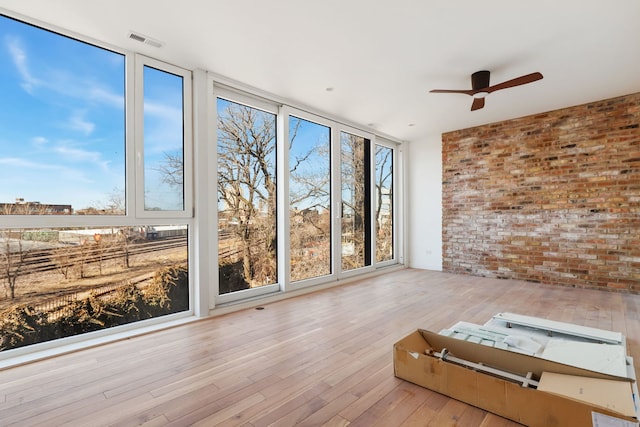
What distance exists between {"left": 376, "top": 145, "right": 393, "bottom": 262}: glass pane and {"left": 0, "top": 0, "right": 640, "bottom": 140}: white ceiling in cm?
212

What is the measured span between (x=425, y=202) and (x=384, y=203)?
2.80 ft

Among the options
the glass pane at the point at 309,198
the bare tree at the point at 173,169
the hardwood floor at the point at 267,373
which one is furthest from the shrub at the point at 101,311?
the glass pane at the point at 309,198

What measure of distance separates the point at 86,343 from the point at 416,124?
17.2 ft

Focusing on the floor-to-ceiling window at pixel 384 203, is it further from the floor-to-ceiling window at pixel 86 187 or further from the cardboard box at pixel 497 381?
the cardboard box at pixel 497 381

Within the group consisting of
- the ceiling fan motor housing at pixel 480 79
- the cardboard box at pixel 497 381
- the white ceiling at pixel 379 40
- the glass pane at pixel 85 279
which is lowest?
the cardboard box at pixel 497 381

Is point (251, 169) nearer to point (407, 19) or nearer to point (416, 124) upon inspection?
point (407, 19)

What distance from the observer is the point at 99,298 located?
290 cm

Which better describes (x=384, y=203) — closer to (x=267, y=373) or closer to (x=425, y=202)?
(x=425, y=202)

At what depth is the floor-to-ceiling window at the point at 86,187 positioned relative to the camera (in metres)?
2.48

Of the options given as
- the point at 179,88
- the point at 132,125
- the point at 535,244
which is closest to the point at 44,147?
the point at 132,125

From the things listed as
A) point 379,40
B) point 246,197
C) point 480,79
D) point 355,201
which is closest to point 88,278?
point 246,197

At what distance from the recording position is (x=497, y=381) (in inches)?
66.2

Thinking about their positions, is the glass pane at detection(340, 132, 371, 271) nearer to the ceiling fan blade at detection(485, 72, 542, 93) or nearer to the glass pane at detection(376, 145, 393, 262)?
the glass pane at detection(376, 145, 393, 262)

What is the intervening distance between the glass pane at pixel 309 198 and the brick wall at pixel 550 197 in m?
2.54
